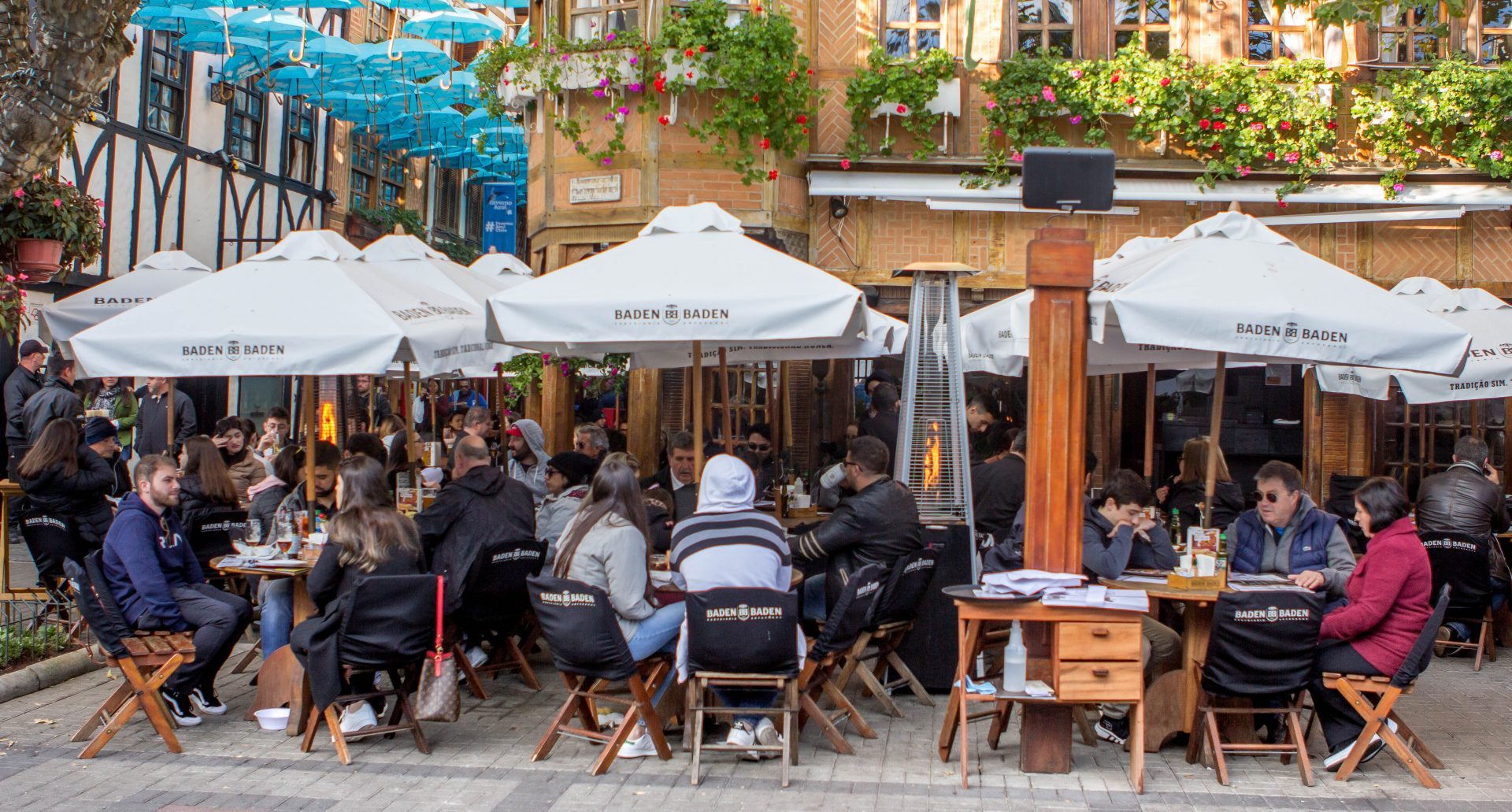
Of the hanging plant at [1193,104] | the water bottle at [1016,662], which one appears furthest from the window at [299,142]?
the water bottle at [1016,662]

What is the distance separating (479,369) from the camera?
1136cm

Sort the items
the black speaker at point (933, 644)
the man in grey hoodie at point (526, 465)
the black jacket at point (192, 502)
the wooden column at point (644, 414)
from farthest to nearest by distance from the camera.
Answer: the wooden column at point (644, 414), the man in grey hoodie at point (526, 465), the black jacket at point (192, 502), the black speaker at point (933, 644)

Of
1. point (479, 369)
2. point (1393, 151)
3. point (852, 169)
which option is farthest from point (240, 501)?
point (1393, 151)

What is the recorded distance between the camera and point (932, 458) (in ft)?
28.5

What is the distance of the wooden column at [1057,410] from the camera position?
6.43m

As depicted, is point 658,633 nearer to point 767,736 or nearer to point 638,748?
point 638,748

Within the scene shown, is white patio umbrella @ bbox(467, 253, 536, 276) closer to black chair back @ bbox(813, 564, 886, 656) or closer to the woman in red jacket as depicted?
black chair back @ bbox(813, 564, 886, 656)

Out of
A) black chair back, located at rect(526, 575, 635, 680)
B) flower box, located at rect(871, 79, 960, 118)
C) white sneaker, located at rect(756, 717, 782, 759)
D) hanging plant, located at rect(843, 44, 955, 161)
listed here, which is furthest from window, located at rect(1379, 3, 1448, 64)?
black chair back, located at rect(526, 575, 635, 680)

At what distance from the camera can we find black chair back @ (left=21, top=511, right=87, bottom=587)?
868cm

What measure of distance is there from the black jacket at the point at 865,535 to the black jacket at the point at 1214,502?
205cm

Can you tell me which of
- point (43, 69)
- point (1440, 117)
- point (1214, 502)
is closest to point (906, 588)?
point (1214, 502)

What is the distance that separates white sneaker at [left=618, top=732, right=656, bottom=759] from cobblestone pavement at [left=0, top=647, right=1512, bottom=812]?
2.6 inches

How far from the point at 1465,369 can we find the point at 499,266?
6.82 m

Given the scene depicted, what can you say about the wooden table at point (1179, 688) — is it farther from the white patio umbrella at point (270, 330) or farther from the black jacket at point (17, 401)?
the black jacket at point (17, 401)
